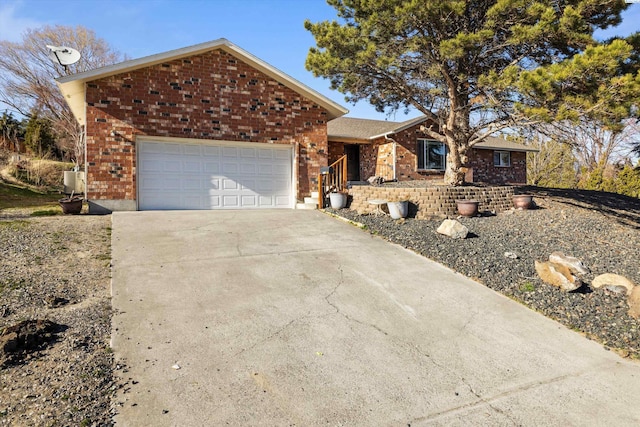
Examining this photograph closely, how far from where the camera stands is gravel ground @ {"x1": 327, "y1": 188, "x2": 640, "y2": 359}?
181 inches

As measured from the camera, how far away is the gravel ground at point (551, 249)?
15.0ft

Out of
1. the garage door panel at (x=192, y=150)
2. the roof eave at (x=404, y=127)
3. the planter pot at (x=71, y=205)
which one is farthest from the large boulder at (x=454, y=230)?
the roof eave at (x=404, y=127)

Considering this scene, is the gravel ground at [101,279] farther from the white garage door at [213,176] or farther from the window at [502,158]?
the window at [502,158]

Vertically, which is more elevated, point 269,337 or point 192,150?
point 192,150

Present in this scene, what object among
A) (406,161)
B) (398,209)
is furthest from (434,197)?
(406,161)

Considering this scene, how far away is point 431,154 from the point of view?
18109mm

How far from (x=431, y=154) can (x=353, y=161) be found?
3.88m

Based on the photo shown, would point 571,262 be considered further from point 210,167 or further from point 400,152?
point 400,152

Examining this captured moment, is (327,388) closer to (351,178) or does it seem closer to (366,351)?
(366,351)

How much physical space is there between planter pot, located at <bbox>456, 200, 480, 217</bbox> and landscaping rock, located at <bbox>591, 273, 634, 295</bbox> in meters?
4.07

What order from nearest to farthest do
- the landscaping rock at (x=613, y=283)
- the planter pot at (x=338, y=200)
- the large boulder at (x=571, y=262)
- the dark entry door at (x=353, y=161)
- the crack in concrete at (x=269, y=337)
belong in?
the crack in concrete at (x=269, y=337), the landscaping rock at (x=613, y=283), the large boulder at (x=571, y=262), the planter pot at (x=338, y=200), the dark entry door at (x=353, y=161)

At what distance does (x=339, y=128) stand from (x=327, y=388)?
16084 mm

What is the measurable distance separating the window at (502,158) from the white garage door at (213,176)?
45.4 ft

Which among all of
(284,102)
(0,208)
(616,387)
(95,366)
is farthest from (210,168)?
(616,387)
